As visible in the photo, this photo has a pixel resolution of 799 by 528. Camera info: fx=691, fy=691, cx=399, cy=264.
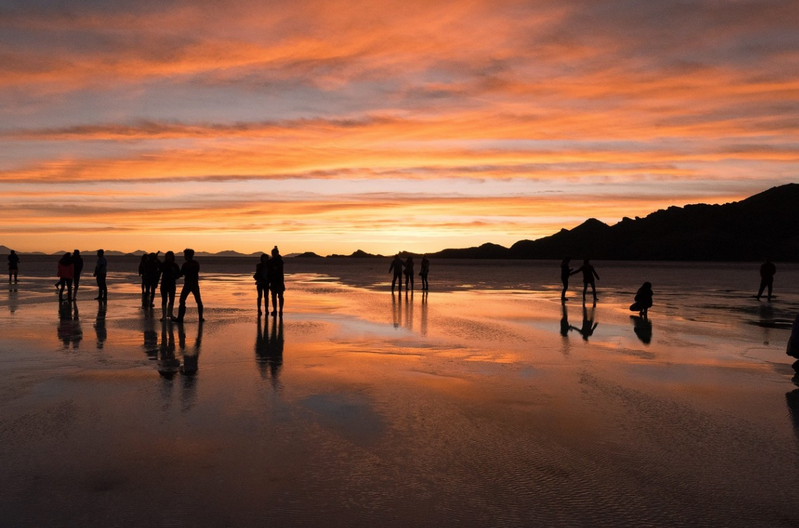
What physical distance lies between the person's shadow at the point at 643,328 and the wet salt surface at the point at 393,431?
38 centimetres

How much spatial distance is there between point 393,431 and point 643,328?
11.9m

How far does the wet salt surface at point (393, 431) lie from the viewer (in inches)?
195

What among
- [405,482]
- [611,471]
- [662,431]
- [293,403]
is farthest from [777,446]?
[293,403]

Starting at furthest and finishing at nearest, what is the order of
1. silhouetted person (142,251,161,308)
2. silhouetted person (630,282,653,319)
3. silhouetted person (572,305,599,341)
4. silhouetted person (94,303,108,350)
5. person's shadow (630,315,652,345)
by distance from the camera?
1. silhouetted person (142,251,161,308)
2. silhouetted person (630,282,653,319)
3. silhouetted person (572,305,599,341)
4. person's shadow (630,315,652,345)
5. silhouetted person (94,303,108,350)

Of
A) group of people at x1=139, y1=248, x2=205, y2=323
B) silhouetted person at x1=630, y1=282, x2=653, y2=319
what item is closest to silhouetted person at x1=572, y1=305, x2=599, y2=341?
silhouetted person at x1=630, y1=282, x2=653, y2=319

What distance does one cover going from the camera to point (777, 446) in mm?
6590

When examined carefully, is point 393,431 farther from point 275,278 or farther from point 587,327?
point 275,278

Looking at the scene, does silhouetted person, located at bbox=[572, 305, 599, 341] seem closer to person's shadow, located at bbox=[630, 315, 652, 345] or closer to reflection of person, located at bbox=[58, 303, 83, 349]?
person's shadow, located at bbox=[630, 315, 652, 345]

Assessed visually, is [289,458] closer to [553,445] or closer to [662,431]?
[553,445]

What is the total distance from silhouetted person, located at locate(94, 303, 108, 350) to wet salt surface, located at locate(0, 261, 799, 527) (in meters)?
0.17

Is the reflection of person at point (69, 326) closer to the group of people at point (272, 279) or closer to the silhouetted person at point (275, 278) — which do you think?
the group of people at point (272, 279)

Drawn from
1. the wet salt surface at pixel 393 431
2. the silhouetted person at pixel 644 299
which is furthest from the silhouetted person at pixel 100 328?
the silhouetted person at pixel 644 299

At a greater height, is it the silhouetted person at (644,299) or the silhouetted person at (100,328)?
the silhouetted person at (644,299)

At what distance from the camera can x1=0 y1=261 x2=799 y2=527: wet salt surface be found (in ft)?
16.3
